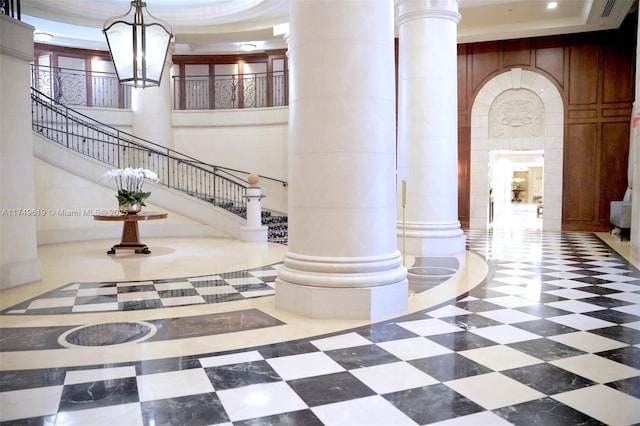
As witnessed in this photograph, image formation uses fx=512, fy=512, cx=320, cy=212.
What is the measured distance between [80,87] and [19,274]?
11013 mm

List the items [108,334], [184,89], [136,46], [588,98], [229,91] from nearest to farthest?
[108,334] < [136,46] < [588,98] < [229,91] < [184,89]

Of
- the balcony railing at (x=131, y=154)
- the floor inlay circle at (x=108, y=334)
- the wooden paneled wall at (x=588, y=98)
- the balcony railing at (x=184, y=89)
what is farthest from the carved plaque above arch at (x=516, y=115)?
the floor inlay circle at (x=108, y=334)

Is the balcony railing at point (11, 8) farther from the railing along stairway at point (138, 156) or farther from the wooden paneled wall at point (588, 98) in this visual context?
the wooden paneled wall at point (588, 98)

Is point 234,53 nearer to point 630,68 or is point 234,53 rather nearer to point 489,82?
point 489,82

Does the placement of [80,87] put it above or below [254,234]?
above

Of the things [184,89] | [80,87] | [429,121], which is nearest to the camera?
[429,121]

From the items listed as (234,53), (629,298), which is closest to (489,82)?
(234,53)

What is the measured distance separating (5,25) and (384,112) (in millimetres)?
4051

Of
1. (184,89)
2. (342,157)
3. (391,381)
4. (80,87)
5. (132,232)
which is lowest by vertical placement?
(391,381)

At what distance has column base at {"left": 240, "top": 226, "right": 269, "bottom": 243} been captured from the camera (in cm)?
1002

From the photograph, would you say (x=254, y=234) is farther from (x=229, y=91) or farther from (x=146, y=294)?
(x=229, y=91)

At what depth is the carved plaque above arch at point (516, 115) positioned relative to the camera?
13172 mm

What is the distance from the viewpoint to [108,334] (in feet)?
12.4

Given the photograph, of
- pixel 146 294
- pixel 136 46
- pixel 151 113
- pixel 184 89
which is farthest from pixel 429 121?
pixel 184 89
